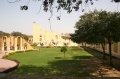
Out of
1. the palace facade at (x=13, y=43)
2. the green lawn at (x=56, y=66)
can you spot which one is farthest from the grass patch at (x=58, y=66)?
the palace facade at (x=13, y=43)

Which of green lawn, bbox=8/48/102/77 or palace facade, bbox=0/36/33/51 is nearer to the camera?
green lawn, bbox=8/48/102/77

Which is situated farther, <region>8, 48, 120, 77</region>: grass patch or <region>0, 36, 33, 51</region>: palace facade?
<region>0, 36, 33, 51</region>: palace facade

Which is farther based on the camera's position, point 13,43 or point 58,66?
point 13,43

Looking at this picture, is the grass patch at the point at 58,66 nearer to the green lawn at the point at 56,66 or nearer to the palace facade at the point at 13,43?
the green lawn at the point at 56,66

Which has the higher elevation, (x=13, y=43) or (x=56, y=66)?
(x=13, y=43)

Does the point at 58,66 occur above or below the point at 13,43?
below

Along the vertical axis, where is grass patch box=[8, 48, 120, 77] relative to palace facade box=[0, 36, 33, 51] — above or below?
below

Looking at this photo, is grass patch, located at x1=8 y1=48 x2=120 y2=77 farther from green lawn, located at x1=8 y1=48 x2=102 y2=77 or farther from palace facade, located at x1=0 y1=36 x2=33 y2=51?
palace facade, located at x1=0 y1=36 x2=33 y2=51

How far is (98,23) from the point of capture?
18219 millimetres

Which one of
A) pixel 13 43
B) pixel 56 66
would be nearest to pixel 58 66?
pixel 56 66

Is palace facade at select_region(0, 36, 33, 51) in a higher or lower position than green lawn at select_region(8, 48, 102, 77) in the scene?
higher

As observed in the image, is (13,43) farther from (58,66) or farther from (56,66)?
(58,66)

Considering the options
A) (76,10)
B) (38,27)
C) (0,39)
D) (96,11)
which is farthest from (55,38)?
(76,10)

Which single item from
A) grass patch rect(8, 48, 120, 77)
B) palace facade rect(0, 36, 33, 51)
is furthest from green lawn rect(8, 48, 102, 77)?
palace facade rect(0, 36, 33, 51)
